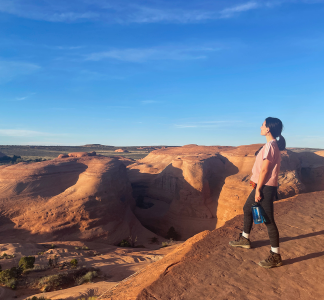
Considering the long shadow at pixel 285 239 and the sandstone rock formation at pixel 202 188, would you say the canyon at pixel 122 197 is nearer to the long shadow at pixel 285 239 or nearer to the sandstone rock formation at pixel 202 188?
the sandstone rock formation at pixel 202 188

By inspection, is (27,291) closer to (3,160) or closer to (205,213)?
(205,213)

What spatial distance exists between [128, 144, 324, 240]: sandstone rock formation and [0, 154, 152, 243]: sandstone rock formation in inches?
112

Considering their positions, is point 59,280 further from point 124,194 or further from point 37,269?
point 124,194

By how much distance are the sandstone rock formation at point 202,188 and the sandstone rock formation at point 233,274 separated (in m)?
10.9

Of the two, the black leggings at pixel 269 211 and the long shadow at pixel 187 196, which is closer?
the black leggings at pixel 269 211

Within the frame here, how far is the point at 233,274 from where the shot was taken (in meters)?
3.41

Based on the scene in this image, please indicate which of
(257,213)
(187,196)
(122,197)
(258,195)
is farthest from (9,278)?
(187,196)

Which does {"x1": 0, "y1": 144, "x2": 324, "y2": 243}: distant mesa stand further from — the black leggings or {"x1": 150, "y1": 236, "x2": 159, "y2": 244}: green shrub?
the black leggings

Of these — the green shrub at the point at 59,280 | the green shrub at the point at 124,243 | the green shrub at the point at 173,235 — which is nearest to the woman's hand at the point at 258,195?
the green shrub at the point at 59,280

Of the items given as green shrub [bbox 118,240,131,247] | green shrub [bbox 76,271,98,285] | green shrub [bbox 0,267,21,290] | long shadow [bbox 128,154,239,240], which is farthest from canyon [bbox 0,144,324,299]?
green shrub [bbox 0,267,21,290]

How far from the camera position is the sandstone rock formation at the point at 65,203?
1284 centimetres

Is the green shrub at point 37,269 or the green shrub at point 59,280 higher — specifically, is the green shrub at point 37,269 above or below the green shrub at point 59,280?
below

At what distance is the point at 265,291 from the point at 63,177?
15386mm

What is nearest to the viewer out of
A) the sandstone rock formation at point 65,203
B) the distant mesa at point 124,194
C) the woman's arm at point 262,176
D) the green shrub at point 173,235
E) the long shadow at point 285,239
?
the woman's arm at point 262,176
